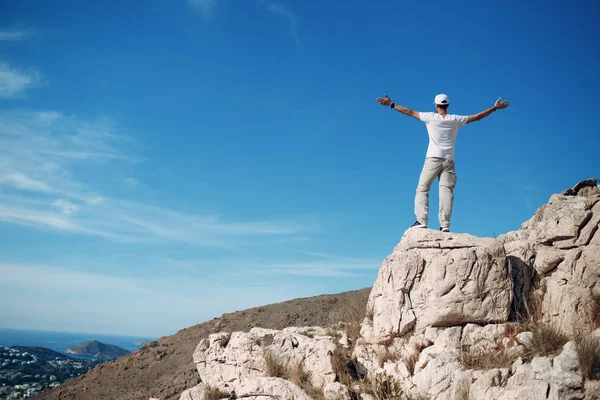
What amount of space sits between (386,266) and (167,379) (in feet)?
40.2

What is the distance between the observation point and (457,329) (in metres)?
9.48

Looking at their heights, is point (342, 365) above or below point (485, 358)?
below

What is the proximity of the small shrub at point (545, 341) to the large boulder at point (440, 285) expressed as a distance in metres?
0.94

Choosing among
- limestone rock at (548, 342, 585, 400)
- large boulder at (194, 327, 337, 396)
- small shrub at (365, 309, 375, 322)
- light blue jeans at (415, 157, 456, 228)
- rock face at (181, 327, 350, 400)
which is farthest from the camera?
small shrub at (365, 309, 375, 322)

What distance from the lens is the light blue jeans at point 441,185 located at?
10883mm

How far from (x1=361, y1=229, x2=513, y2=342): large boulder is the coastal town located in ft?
75.1

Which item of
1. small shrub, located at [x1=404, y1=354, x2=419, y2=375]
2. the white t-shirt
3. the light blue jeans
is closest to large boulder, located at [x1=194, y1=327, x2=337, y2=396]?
small shrub, located at [x1=404, y1=354, x2=419, y2=375]

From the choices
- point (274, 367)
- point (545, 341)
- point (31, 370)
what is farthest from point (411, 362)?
point (31, 370)

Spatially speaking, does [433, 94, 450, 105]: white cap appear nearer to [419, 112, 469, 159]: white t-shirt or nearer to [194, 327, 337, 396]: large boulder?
[419, 112, 469, 159]: white t-shirt

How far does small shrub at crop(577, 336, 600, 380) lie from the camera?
7.39 metres

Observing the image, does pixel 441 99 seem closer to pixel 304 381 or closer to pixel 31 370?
pixel 304 381

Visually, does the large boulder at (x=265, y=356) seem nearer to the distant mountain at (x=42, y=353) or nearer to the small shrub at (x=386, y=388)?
the small shrub at (x=386, y=388)

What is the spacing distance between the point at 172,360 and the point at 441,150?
1593 centimetres

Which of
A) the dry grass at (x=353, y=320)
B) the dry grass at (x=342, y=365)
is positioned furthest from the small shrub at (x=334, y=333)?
the dry grass at (x=342, y=365)
